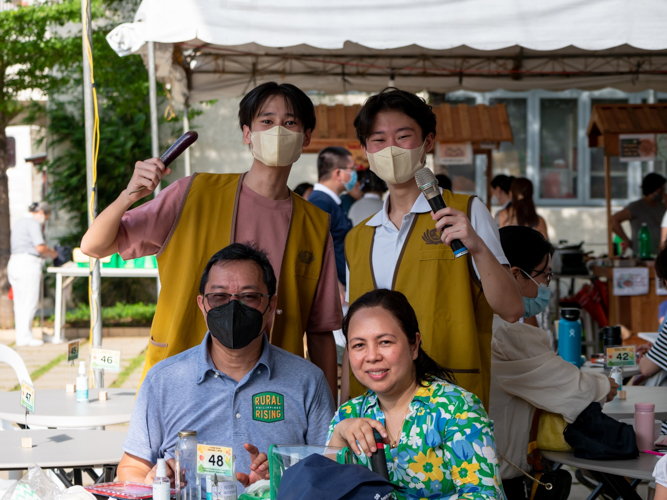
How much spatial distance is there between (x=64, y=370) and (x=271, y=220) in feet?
20.7

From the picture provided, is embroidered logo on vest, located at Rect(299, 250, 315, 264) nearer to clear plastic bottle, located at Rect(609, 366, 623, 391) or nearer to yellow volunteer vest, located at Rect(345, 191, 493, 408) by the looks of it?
yellow volunteer vest, located at Rect(345, 191, 493, 408)

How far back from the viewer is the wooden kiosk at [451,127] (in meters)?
8.77

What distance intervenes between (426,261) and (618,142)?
252 inches

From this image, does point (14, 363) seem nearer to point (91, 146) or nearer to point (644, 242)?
point (91, 146)

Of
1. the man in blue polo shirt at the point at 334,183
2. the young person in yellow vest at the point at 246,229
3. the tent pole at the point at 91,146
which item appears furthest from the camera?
the man in blue polo shirt at the point at 334,183

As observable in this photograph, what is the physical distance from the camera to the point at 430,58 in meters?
8.61

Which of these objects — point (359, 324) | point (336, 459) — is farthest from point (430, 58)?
point (336, 459)

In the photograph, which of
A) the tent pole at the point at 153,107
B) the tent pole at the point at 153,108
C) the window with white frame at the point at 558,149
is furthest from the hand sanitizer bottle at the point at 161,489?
the window with white frame at the point at 558,149

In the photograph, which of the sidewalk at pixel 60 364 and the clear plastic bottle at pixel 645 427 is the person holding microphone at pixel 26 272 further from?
the clear plastic bottle at pixel 645 427

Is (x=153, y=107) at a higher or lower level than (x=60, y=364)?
higher

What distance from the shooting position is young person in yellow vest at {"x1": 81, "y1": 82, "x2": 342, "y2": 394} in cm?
270

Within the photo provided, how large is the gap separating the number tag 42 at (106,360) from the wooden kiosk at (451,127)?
201 inches

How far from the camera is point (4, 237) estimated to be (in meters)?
11.5

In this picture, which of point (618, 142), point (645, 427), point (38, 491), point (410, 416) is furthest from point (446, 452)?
point (618, 142)
